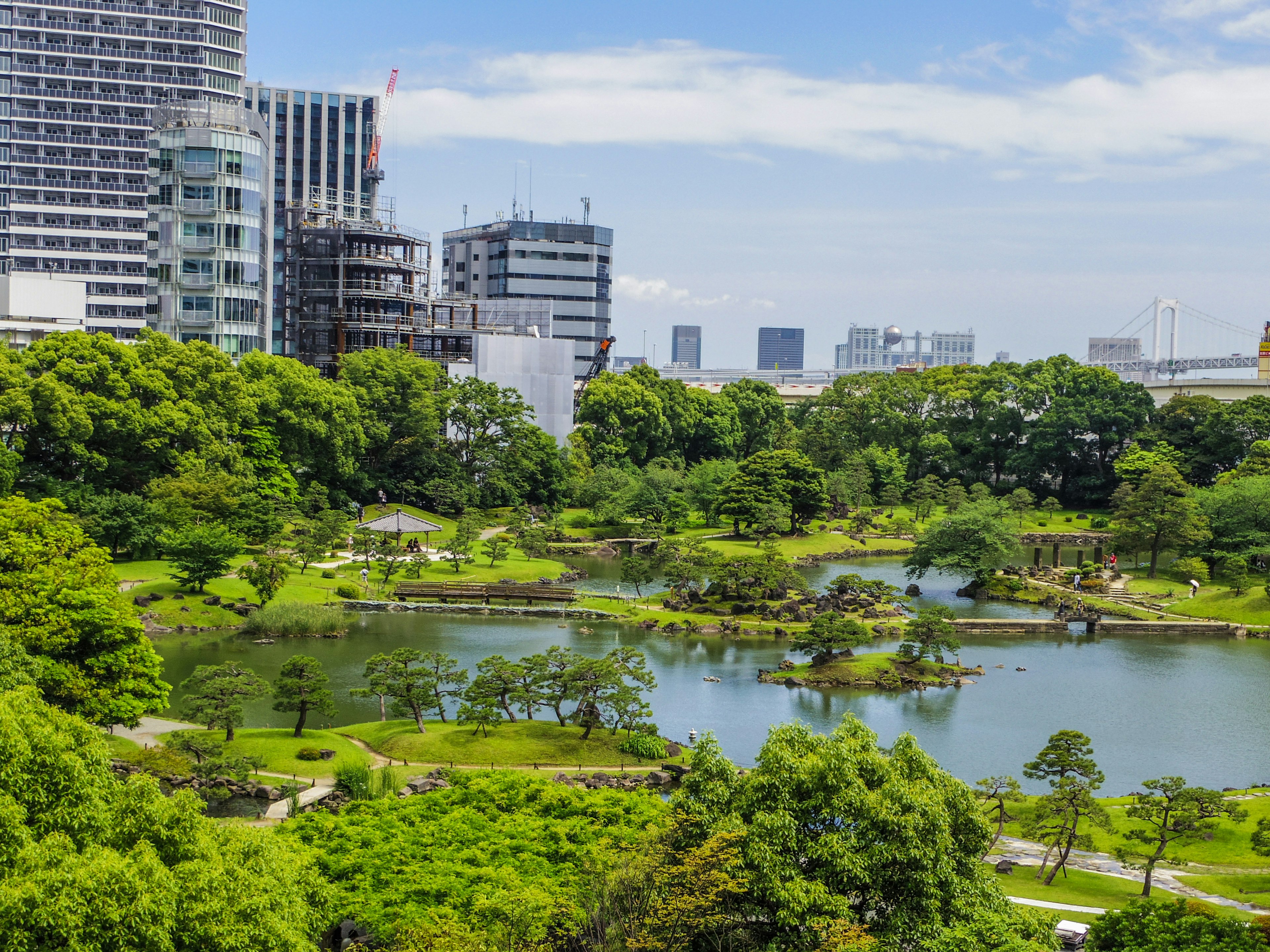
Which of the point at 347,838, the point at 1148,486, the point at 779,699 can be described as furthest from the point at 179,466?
the point at 1148,486

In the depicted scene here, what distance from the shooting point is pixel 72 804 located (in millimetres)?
15125

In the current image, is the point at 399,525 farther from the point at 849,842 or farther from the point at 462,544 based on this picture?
the point at 849,842

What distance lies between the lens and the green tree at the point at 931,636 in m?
37.9

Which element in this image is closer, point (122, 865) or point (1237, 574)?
point (122, 865)

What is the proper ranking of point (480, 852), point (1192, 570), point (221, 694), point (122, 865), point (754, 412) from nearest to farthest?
point (122, 865) → point (480, 852) → point (221, 694) → point (1192, 570) → point (754, 412)

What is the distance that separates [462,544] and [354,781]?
27387mm

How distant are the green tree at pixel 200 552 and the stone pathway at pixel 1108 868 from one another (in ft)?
90.9

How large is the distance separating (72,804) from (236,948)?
11.6ft

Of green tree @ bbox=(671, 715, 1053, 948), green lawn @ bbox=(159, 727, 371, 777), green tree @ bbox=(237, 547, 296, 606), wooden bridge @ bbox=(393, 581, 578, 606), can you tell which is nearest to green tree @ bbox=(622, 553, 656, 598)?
wooden bridge @ bbox=(393, 581, 578, 606)

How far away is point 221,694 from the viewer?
2698cm

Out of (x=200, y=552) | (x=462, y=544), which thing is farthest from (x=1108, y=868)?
(x=462, y=544)

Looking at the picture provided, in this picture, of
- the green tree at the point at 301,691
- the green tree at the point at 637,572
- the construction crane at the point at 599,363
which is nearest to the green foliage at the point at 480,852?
the green tree at the point at 301,691

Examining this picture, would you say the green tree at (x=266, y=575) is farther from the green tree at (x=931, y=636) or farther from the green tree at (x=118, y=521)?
the green tree at (x=931, y=636)

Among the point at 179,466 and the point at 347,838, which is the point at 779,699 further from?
the point at 179,466
